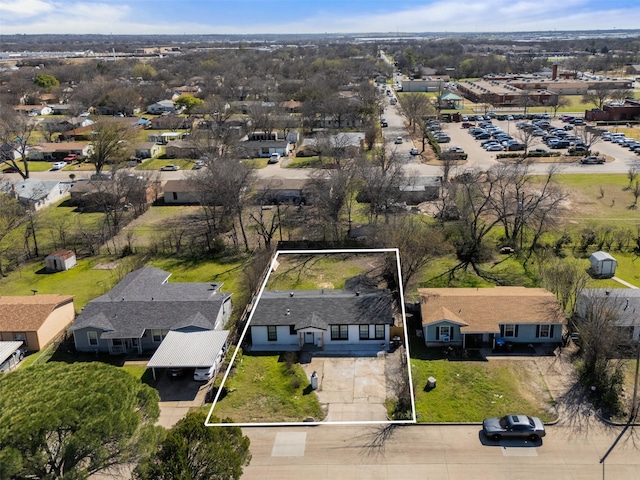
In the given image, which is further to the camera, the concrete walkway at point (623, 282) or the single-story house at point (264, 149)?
the single-story house at point (264, 149)

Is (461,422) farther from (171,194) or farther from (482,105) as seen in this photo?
(482,105)

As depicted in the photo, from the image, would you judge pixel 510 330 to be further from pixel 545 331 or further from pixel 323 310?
pixel 323 310

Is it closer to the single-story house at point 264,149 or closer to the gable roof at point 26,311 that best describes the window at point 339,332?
the gable roof at point 26,311

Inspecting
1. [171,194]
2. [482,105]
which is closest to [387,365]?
[171,194]

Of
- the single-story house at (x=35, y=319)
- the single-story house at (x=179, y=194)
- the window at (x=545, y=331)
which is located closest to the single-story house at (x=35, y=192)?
the single-story house at (x=179, y=194)

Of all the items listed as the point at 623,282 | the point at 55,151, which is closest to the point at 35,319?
the point at 623,282

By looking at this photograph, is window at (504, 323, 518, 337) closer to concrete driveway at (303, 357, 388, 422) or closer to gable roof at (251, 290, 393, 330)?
gable roof at (251, 290, 393, 330)
